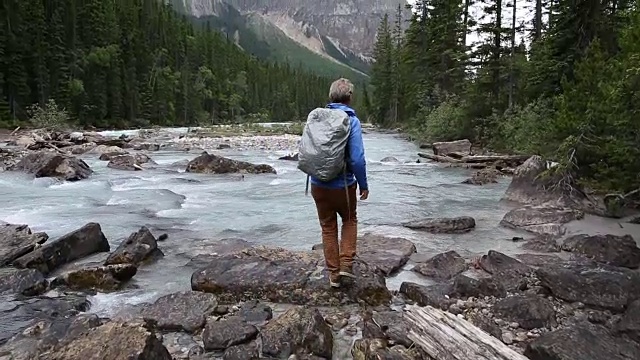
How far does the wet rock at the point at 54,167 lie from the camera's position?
18.4m

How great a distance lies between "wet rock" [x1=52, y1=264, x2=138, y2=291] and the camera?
703cm

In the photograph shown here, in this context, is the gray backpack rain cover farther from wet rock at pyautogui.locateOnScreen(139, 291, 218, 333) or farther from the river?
the river

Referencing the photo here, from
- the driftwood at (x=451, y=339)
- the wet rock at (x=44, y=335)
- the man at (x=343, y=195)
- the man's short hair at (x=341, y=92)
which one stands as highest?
the man's short hair at (x=341, y=92)

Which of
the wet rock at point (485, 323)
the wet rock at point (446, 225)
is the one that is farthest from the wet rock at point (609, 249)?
the wet rock at point (485, 323)

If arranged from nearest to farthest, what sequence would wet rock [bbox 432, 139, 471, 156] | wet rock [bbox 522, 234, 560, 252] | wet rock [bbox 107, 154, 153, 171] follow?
wet rock [bbox 522, 234, 560, 252] → wet rock [bbox 107, 154, 153, 171] → wet rock [bbox 432, 139, 471, 156]

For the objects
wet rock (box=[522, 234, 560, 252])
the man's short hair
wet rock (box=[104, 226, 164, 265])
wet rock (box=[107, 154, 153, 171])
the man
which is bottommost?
wet rock (box=[522, 234, 560, 252])

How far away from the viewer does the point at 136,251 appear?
8.14 m

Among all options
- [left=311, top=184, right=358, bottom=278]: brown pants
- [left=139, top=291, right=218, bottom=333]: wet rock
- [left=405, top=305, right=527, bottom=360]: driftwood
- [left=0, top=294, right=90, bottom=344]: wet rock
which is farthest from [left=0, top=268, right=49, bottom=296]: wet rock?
[left=405, top=305, right=527, bottom=360]: driftwood

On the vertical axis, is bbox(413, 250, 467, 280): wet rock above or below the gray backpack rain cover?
below

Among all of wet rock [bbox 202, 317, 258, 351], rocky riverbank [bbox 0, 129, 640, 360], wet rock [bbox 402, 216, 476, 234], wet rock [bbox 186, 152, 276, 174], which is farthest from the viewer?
wet rock [bbox 186, 152, 276, 174]

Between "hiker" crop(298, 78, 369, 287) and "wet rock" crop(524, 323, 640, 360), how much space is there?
7.65 ft

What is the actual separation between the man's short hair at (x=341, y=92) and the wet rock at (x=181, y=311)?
296cm

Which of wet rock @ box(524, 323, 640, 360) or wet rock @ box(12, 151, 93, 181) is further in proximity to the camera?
wet rock @ box(12, 151, 93, 181)

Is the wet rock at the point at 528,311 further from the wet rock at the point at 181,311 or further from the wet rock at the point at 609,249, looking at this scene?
the wet rock at the point at 181,311
